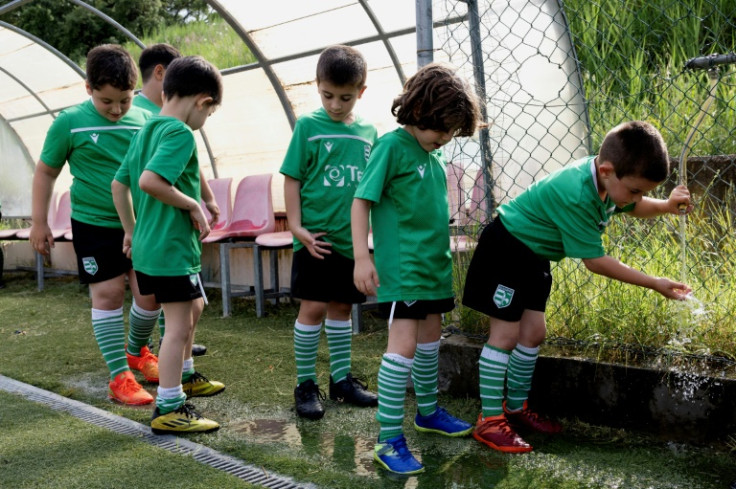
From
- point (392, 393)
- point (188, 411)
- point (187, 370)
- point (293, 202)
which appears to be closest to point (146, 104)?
point (293, 202)

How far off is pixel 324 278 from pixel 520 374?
0.93 meters

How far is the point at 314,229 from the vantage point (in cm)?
318

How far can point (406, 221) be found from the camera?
2580 mm

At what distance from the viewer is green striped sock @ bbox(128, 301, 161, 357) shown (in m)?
3.83

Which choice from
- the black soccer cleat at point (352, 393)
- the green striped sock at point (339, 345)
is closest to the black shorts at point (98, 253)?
the green striped sock at point (339, 345)

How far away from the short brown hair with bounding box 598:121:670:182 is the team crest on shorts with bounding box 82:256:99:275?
2.50 meters

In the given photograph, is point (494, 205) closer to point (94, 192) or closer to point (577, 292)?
point (577, 292)

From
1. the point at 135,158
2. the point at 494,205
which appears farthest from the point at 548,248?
the point at 135,158

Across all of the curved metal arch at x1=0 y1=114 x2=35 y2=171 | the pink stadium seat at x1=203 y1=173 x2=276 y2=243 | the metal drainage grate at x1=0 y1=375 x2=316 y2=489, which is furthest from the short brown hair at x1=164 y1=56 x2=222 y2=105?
the curved metal arch at x1=0 y1=114 x2=35 y2=171

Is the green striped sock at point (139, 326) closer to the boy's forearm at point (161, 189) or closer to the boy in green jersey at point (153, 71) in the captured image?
the boy in green jersey at point (153, 71)

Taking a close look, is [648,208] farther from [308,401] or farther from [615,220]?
[308,401]

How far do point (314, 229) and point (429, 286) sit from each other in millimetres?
796

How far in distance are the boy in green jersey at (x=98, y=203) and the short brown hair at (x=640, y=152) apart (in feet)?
7.66

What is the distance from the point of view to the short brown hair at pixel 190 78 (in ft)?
9.59
